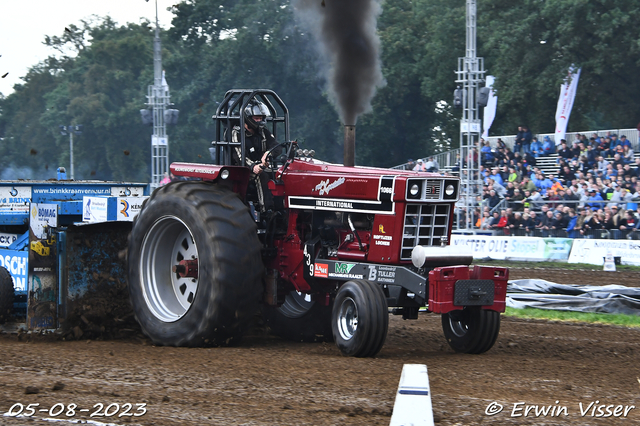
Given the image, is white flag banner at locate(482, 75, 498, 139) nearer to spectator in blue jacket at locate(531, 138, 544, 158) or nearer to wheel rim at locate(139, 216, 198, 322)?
spectator in blue jacket at locate(531, 138, 544, 158)

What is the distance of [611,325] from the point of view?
1080 centimetres

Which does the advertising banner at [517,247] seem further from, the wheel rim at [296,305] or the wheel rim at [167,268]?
the wheel rim at [167,268]

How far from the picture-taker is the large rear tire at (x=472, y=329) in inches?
299

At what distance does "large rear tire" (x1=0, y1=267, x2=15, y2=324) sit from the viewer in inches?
367

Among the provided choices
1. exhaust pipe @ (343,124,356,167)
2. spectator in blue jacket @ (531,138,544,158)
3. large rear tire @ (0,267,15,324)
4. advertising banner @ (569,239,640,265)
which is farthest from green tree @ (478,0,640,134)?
large rear tire @ (0,267,15,324)

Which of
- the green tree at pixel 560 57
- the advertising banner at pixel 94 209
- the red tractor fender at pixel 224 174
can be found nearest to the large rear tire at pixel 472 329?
the red tractor fender at pixel 224 174

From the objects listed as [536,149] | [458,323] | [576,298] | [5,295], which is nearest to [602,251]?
[576,298]

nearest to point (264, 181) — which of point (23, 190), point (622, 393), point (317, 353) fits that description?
point (317, 353)

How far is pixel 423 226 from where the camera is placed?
766 cm

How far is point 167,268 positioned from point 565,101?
79.6ft

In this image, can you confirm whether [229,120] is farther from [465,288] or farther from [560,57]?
[560,57]

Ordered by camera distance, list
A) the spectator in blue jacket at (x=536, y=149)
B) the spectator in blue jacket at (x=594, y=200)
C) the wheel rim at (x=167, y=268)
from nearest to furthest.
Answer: the wheel rim at (x=167, y=268)
the spectator in blue jacket at (x=594, y=200)
the spectator in blue jacket at (x=536, y=149)

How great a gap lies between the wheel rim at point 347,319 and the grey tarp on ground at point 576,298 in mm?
5749

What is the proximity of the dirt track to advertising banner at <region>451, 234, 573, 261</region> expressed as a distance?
38.8ft
